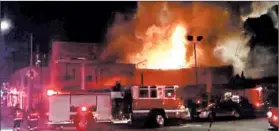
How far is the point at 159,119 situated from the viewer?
531 cm

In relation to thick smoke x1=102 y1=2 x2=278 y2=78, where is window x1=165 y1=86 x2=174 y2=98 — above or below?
below

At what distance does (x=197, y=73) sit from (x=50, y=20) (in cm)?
181

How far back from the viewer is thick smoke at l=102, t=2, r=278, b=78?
14.5 ft

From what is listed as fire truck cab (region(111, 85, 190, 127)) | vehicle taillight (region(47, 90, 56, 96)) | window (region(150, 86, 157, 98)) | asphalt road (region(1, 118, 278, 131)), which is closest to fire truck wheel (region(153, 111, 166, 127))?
fire truck cab (region(111, 85, 190, 127))

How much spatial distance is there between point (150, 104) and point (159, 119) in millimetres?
429

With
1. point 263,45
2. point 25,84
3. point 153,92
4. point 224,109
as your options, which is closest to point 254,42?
point 263,45

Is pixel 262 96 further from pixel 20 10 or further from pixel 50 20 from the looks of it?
pixel 20 10

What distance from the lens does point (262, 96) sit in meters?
4.64

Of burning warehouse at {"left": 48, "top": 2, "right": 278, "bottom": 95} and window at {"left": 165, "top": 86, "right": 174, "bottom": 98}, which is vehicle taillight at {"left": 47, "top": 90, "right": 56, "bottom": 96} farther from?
window at {"left": 165, "top": 86, "right": 174, "bottom": 98}

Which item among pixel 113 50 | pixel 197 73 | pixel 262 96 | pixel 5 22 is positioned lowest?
pixel 262 96

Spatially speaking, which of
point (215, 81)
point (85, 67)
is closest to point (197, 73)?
point (215, 81)

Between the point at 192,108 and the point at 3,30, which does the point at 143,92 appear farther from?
the point at 3,30

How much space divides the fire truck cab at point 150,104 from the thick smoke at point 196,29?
1.90 feet

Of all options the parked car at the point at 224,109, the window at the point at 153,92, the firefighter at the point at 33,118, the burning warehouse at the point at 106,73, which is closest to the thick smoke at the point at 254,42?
the burning warehouse at the point at 106,73
